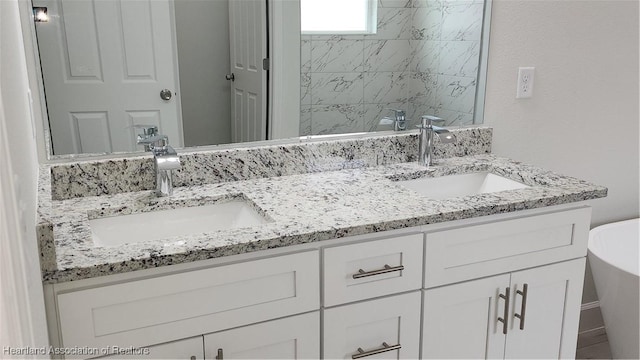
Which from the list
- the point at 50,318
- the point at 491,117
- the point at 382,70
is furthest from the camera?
the point at 491,117

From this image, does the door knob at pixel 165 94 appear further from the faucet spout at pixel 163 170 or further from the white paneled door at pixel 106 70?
the faucet spout at pixel 163 170

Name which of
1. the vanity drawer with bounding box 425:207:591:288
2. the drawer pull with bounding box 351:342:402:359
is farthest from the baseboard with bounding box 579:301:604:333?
the drawer pull with bounding box 351:342:402:359

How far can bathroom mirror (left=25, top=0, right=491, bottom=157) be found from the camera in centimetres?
148

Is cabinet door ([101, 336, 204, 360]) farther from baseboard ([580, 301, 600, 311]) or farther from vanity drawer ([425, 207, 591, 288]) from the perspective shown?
baseboard ([580, 301, 600, 311])

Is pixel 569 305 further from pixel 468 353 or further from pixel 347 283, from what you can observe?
pixel 347 283

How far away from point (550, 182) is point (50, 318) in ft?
4.55

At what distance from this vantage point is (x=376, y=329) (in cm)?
140

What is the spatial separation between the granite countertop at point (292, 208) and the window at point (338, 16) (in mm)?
458

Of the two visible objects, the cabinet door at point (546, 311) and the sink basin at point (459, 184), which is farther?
the sink basin at point (459, 184)

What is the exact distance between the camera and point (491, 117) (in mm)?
2037

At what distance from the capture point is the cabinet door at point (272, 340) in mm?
1233

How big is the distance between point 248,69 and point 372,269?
74 cm

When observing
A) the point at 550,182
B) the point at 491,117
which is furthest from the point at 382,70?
the point at 550,182

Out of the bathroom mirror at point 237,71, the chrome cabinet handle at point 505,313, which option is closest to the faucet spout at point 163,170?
the bathroom mirror at point 237,71
